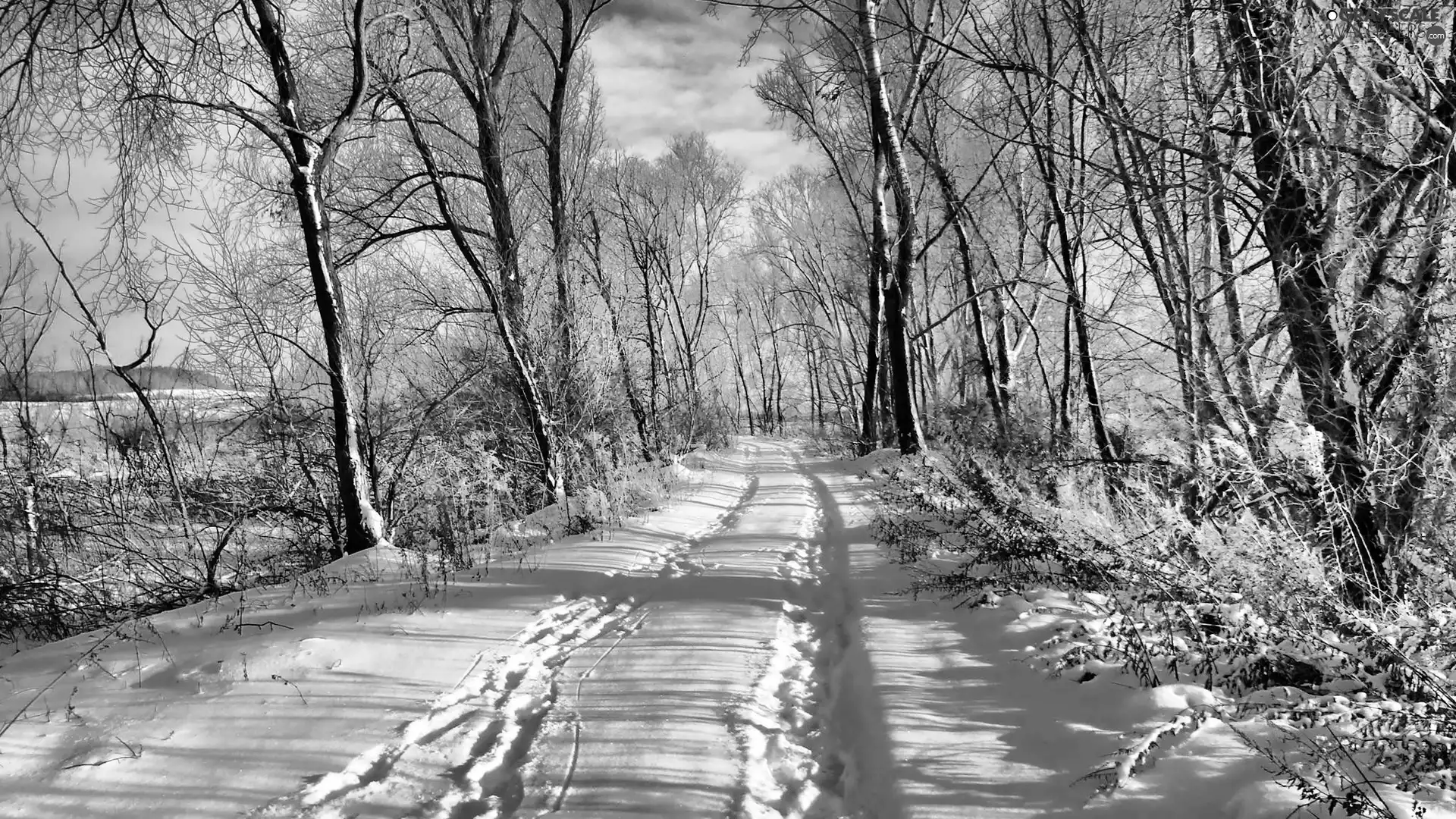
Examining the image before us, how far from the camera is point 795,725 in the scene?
2918 mm

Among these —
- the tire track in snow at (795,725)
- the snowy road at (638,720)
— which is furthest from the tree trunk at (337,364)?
the tire track in snow at (795,725)

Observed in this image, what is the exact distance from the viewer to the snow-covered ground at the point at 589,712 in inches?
93.0

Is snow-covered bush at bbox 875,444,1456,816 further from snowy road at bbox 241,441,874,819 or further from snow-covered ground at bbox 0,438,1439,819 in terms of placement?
snowy road at bbox 241,441,874,819

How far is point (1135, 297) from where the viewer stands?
225 inches

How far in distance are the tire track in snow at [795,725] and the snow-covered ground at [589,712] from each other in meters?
0.01

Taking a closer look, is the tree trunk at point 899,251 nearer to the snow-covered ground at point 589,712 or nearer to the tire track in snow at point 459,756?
the snow-covered ground at point 589,712

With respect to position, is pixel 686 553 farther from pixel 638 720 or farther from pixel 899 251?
pixel 899 251

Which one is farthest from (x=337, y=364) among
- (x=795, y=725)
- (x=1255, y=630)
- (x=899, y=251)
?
(x=899, y=251)

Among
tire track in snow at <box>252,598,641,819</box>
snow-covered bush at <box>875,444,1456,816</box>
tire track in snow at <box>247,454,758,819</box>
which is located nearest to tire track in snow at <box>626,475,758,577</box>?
tire track in snow at <box>247,454,758,819</box>

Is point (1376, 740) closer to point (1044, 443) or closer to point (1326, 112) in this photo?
point (1326, 112)

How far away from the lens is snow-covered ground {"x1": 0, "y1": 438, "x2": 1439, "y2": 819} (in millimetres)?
2361

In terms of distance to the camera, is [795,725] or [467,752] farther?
[795,725]

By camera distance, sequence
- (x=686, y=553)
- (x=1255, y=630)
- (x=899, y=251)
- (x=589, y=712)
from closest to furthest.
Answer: (x=1255, y=630) → (x=589, y=712) → (x=686, y=553) → (x=899, y=251)

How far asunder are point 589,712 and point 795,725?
3.17 feet
